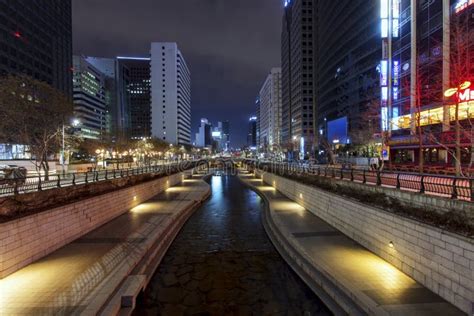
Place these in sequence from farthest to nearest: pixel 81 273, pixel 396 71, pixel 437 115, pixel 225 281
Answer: pixel 396 71 < pixel 437 115 < pixel 225 281 < pixel 81 273

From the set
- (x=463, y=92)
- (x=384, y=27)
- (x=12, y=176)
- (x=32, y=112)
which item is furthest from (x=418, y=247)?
(x=384, y=27)

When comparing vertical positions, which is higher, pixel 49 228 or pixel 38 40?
pixel 38 40

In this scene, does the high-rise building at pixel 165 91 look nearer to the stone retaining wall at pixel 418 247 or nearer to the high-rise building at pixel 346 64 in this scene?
the high-rise building at pixel 346 64

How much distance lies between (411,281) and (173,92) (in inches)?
6883

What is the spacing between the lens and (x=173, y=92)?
174 meters

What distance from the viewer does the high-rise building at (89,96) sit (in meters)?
137

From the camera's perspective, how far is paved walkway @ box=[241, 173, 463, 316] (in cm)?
805

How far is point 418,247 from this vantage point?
32.4 ft

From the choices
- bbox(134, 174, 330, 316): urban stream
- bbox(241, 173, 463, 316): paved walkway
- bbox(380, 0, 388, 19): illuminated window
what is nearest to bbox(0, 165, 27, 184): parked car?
bbox(134, 174, 330, 316): urban stream

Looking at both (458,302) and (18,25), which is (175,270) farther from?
(18,25)

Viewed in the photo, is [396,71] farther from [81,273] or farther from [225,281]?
[81,273]

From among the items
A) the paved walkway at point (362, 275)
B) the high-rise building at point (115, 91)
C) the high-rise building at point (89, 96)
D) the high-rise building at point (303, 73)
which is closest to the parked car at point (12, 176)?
the paved walkway at point (362, 275)

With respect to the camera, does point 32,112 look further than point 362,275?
Yes

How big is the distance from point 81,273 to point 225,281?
5.31 m
